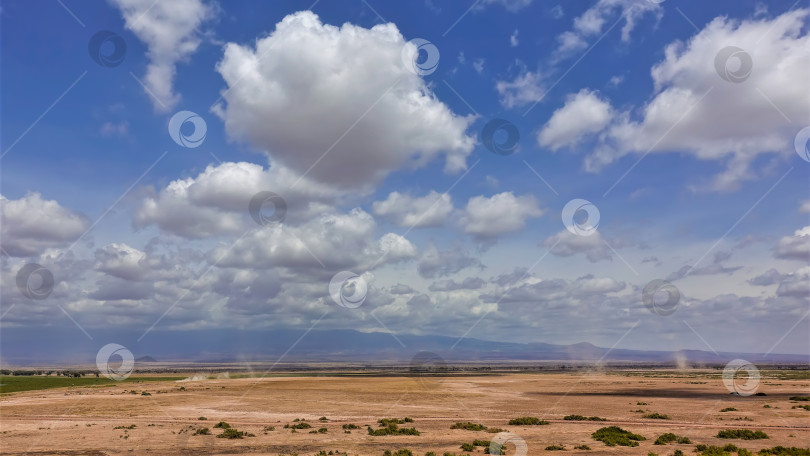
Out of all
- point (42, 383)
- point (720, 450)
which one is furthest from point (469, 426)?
point (42, 383)

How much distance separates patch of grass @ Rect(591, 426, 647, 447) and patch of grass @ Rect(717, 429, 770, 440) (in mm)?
6380

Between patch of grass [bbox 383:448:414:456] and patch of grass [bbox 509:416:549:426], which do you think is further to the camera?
patch of grass [bbox 509:416:549:426]

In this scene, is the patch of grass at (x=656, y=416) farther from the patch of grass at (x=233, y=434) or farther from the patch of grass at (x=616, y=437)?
the patch of grass at (x=233, y=434)

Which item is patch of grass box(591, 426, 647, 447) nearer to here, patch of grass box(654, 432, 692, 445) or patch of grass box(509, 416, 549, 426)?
patch of grass box(654, 432, 692, 445)

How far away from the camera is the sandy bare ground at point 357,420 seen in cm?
3612

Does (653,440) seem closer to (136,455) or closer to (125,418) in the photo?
(136,455)

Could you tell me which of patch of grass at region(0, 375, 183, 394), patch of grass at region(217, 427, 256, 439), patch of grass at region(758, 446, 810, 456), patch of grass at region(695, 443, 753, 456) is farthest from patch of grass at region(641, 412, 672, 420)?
patch of grass at region(0, 375, 183, 394)

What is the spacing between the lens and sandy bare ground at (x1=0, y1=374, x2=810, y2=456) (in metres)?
36.1

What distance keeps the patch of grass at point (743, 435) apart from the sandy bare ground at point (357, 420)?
74 centimetres

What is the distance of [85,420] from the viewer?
51.0 meters

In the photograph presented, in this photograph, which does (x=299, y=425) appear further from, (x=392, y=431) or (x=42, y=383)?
(x=42, y=383)

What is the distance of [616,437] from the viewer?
37625 millimetres

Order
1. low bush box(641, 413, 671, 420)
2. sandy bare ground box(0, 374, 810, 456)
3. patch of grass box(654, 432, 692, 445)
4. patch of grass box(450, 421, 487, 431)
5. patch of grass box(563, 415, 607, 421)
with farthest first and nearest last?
low bush box(641, 413, 671, 420), patch of grass box(563, 415, 607, 421), patch of grass box(450, 421, 487, 431), patch of grass box(654, 432, 692, 445), sandy bare ground box(0, 374, 810, 456)

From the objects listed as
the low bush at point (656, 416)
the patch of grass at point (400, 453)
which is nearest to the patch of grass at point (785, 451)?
the low bush at point (656, 416)
